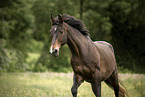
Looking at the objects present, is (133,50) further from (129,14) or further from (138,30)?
(129,14)

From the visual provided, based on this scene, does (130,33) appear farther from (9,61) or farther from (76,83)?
(76,83)

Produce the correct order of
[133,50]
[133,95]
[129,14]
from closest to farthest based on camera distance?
[133,95] → [133,50] → [129,14]

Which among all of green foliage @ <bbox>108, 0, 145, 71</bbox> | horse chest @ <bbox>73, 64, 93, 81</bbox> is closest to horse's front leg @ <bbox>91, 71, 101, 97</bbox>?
horse chest @ <bbox>73, 64, 93, 81</bbox>

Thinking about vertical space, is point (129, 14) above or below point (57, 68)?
above

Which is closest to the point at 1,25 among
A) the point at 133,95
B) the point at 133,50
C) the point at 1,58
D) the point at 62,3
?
the point at 1,58

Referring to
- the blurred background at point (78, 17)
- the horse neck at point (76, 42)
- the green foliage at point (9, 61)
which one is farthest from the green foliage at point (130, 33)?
the green foliage at point (9, 61)

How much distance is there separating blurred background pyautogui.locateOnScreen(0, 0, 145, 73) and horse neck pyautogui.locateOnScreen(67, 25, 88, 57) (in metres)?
4.35

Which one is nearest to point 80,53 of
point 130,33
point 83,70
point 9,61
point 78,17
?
point 83,70

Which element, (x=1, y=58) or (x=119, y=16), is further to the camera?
(x=119, y=16)

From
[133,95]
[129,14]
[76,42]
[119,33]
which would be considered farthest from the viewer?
[129,14]

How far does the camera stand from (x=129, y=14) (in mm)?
15047

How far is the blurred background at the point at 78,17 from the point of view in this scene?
41.8 feet

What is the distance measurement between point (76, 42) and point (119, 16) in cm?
1228

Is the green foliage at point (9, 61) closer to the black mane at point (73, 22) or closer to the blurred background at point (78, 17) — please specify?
the blurred background at point (78, 17)
